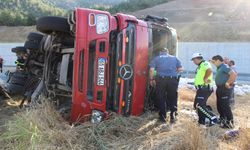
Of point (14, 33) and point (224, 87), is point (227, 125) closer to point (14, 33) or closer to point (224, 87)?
point (224, 87)

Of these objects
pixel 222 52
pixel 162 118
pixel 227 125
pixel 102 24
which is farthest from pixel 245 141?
pixel 222 52

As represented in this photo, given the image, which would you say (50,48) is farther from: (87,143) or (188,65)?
(188,65)

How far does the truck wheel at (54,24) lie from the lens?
692cm

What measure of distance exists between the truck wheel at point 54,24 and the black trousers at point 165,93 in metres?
1.80

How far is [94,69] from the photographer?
632cm

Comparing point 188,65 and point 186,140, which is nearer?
point 186,140

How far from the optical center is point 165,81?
7.26 meters

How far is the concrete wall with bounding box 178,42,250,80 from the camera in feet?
72.2

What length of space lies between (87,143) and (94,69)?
4.36 ft

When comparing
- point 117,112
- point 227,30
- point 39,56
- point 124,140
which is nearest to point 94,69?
point 117,112

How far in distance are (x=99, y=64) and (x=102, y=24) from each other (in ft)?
2.01

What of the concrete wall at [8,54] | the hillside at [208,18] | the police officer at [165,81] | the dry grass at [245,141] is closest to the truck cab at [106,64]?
the police officer at [165,81]

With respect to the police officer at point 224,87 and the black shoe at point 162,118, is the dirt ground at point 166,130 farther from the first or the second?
the police officer at point 224,87

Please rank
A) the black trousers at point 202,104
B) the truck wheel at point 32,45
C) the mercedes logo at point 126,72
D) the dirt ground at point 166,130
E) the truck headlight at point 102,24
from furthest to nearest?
the truck wheel at point 32,45, the black trousers at point 202,104, the mercedes logo at point 126,72, the truck headlight at point 102,24, the dirt ground at point 166,130
